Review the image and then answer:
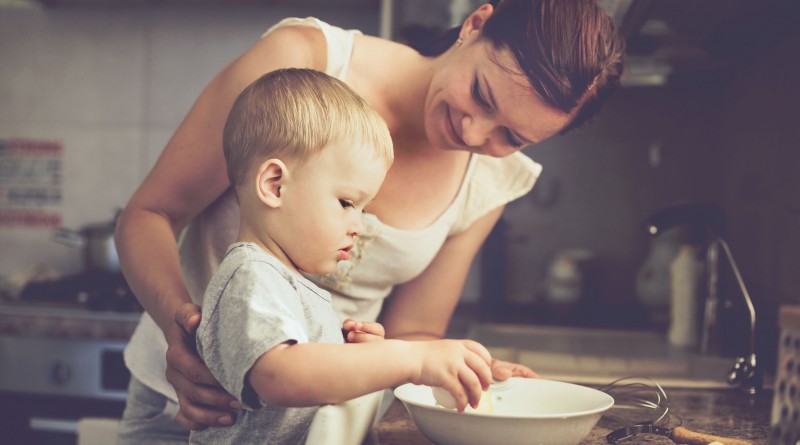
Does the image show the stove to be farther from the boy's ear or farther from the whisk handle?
the whisk handle

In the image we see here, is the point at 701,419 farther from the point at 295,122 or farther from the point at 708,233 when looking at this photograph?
the point at 708,233

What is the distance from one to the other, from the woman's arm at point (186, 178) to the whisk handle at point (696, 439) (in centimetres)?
57

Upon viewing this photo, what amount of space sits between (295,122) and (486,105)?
305 millimetres

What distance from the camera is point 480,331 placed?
1969 millimetres

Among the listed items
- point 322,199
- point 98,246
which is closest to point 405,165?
point 322,199

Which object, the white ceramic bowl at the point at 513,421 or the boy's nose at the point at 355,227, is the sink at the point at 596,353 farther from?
the boy's nose at the point at 355,227

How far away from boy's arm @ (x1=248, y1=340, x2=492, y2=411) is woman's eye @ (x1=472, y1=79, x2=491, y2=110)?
36 cm

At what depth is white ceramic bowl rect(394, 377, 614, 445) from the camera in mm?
673

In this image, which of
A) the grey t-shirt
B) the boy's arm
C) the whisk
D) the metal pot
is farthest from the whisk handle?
the metal pot

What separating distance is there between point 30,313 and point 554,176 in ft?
4.90

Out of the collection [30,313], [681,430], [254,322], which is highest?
[254,322]

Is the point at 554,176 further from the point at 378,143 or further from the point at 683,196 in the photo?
the point at 378,143

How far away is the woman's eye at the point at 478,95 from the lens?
3.14ft

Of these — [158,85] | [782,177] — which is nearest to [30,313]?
[158,85]
